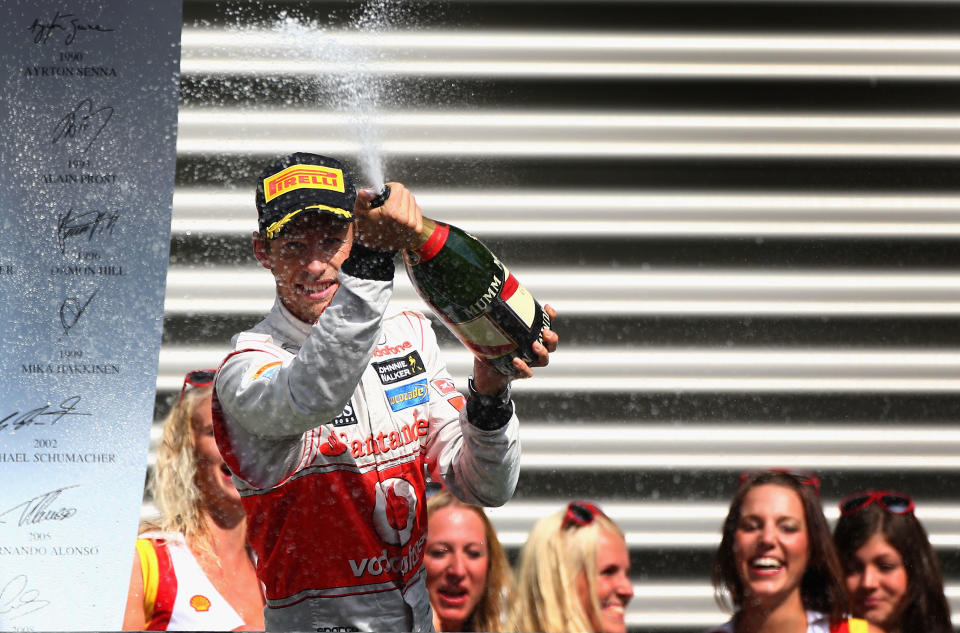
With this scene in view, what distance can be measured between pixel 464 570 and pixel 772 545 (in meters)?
0.84

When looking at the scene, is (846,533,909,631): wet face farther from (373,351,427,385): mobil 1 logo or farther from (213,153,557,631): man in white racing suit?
(373,351,427,385): mobil 1 logo

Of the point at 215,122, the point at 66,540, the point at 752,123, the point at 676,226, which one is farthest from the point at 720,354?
the point at 66,540

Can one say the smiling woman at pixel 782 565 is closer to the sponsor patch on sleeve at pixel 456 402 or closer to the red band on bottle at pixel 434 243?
the sponsor patch on sleeve at pixel 456 402

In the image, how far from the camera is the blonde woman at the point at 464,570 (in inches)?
108

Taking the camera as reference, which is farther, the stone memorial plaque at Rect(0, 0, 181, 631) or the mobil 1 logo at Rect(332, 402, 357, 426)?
the stone memorial plaque at Rect(0, 0, 181, 631)
